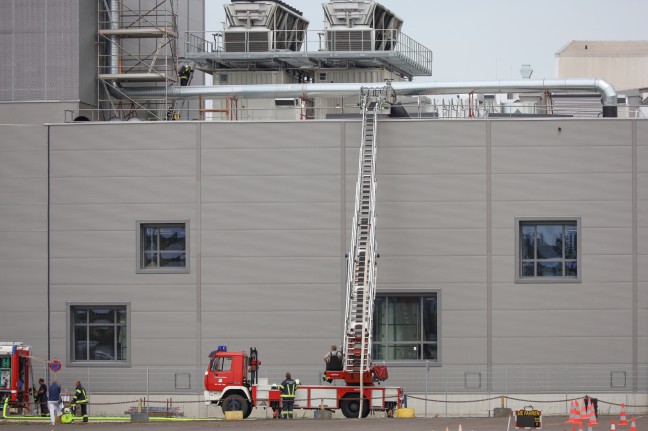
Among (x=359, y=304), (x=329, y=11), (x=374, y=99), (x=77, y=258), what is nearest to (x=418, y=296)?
(x=359, y=304)

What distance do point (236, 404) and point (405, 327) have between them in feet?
29.1

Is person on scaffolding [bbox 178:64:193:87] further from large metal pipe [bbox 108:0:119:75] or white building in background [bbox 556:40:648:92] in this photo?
white building in background [bbox 556:40:648:92]

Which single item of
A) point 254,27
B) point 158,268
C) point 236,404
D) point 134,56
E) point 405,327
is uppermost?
point 254,27

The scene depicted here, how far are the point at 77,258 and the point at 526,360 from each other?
1724 cm

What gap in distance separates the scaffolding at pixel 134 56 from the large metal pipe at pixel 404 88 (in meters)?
0.62

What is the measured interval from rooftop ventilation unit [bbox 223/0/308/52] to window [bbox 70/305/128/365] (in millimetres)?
15718

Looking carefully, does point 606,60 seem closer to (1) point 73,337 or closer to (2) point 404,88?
(2) point 404,88

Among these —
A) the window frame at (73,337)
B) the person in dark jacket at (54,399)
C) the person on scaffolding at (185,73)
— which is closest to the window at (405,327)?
the window frame at (73,337)

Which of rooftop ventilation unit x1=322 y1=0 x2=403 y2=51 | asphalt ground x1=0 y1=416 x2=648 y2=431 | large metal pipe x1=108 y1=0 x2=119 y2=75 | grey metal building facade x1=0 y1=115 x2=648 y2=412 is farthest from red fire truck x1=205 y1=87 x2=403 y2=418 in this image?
rooftop ventilation unit x1=322 y1=0 x2=403 y2=51

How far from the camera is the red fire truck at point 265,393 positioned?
41219 millimetres

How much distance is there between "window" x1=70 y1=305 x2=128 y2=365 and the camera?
48750 mm

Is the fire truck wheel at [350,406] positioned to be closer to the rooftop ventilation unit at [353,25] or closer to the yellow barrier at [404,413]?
the yellow barrier at [404,413]

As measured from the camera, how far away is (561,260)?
47844 millimetres

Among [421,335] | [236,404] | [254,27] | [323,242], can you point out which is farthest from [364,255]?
[254,27]
